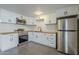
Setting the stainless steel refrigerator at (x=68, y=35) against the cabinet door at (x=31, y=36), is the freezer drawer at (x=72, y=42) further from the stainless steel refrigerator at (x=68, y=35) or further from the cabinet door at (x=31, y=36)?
the cabinet door at (x=31, y=36)

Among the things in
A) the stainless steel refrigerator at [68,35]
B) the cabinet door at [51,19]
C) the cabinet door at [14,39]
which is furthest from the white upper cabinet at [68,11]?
the cabinet door at [14,39]

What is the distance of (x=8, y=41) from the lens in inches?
127

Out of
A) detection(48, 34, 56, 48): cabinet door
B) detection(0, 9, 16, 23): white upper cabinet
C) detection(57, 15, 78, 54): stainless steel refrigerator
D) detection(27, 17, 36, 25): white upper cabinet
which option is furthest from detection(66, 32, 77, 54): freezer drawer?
detection(27, 17, 36, 25): white upper cabinet

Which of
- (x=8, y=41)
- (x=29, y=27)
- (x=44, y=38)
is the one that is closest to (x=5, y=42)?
(x=8, y=41)

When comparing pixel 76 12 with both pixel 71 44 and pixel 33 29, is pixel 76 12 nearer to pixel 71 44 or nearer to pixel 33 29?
pixel 71 44

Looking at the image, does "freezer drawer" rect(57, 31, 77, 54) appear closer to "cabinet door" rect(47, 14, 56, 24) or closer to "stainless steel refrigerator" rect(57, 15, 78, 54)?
"stainless steel refrigerator" rect(57, 15, 78, 54)

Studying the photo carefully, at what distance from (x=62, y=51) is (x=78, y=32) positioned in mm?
784

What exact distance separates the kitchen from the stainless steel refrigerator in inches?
7.9

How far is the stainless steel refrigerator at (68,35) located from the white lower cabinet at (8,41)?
183 centimetres

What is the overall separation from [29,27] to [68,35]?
284 centimetres

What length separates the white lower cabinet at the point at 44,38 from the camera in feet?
11.4

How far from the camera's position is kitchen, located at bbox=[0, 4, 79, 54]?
304cm

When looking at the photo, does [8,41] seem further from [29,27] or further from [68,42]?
[68,42]
